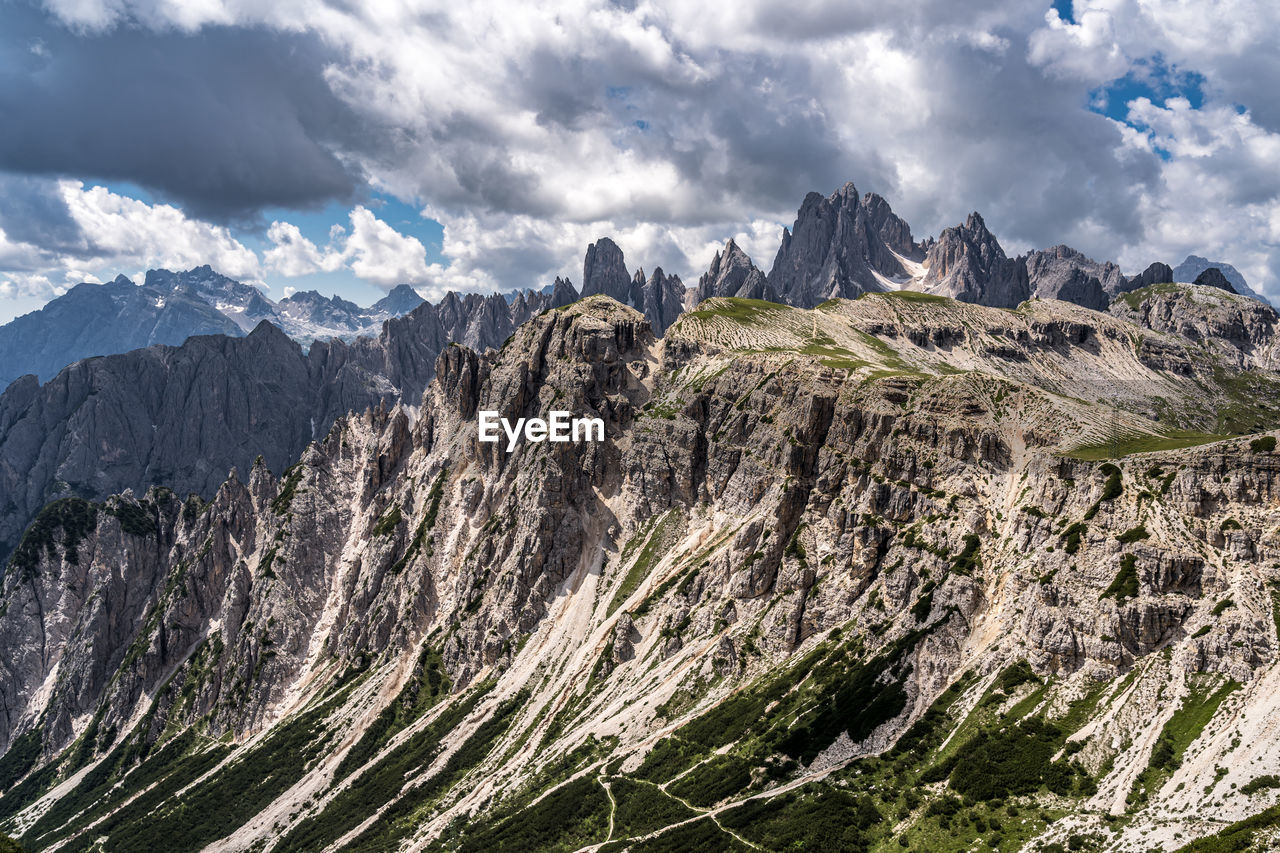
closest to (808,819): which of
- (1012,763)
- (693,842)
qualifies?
(693,842)

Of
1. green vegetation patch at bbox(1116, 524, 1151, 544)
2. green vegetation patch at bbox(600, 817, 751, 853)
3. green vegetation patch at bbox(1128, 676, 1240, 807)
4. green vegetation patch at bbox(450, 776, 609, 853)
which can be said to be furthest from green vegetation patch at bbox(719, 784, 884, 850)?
green vegetation patch at bbox(1116, 524, 1151, 544)

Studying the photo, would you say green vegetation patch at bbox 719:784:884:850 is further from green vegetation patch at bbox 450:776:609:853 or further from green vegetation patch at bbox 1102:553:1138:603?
green vegetation patch at bbox 1102:553:1138:603

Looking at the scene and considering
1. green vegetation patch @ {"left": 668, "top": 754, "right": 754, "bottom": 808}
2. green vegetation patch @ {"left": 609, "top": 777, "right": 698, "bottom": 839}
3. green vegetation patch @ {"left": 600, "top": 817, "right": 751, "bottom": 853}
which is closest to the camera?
green vegetation patch @ {"left": 600, "top": 817, "right": 751, "bottom": 853}

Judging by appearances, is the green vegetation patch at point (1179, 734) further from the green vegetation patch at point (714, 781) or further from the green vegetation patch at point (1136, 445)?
the green vegetation patch at point (714, 781)

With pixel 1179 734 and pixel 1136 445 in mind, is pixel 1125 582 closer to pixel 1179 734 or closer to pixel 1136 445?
pixel 1179 734

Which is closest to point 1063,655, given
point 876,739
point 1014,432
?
point 876,739

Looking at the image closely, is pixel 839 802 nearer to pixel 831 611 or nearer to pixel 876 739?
pixel 876 739

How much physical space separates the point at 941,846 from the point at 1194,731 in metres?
39.4

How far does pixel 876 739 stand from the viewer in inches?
5492

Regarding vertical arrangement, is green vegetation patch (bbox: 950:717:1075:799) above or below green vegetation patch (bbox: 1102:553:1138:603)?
below

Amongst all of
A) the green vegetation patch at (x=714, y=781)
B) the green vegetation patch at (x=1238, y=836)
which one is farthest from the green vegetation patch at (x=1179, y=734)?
the green vegetation patch at (x=714, y=781)

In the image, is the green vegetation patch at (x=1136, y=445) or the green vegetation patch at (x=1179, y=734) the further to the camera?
the green vegetation patch at (x=1136, y=445)

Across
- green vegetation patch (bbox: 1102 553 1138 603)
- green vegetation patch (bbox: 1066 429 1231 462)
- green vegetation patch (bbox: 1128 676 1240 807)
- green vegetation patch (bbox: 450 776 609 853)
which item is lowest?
green vegetation patch (bbox: 450 776 609 853)

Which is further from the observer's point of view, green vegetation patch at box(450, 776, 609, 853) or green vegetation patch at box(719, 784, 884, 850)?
green vegetation patch at box(450, 776, 609, 853)
